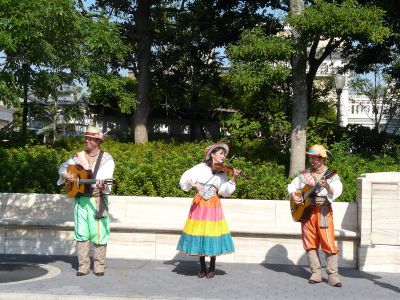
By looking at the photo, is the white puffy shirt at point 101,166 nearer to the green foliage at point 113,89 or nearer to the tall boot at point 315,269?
the tall boot at point 315,269

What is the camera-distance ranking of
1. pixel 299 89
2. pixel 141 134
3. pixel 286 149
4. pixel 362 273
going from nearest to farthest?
pixel 362 273 → pixel 299 89 → pixel 286 149 → pixel 141 134

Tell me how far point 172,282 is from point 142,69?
13293 millimetres

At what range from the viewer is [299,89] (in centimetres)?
1433

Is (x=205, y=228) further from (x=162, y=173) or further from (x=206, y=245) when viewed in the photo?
(x=162, y=173)

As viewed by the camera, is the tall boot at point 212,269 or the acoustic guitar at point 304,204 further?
the tall boot at point 212,269

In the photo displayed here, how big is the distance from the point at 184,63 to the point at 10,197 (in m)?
13.6

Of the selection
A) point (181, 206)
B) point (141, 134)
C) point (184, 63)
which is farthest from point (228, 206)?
point (184, 63)

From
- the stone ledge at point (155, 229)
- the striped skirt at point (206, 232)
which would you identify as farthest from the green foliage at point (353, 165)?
the striped skirt at point (206, 232)

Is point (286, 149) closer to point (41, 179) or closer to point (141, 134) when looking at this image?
point (141, 134)

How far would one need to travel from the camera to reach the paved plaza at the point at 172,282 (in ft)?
25.6

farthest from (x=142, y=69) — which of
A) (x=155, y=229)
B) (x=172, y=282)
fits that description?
(x=172, y=282)

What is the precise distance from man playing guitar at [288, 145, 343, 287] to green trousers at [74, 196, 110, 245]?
8.30 ft

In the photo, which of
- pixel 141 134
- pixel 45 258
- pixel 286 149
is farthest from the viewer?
pixel 141 134

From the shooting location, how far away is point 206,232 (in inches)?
347
